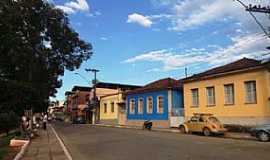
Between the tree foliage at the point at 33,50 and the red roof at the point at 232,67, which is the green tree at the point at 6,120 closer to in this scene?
the tree foliage at the point at 33,50

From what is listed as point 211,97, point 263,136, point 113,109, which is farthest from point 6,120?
point 113,109

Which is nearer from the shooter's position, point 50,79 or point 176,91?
point 50,79

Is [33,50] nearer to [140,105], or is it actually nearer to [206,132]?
[206,132]

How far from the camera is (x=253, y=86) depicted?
33969 millimetres

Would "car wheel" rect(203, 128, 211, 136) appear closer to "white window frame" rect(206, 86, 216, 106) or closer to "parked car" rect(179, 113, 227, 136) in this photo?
"parked car" rect(179, 113, 227, 136)

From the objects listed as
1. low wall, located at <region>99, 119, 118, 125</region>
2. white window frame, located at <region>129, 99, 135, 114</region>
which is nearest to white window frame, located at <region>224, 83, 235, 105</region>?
white window frame, located at <region>129, 99, 135, 114</region>

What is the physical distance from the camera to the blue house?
46028mm

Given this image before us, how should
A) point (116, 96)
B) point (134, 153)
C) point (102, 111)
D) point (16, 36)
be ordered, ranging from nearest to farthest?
point (134, 153)
point (16, 36)
point (116, 96)
point (102, 111)

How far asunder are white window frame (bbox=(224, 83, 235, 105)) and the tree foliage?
521 inches

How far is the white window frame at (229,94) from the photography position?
3619cm

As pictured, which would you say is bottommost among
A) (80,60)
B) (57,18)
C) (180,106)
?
(180,106)

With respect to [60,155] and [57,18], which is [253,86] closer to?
[57,18]

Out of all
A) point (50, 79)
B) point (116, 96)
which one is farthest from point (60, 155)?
point (116, 96)

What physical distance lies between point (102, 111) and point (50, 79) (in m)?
33.5
